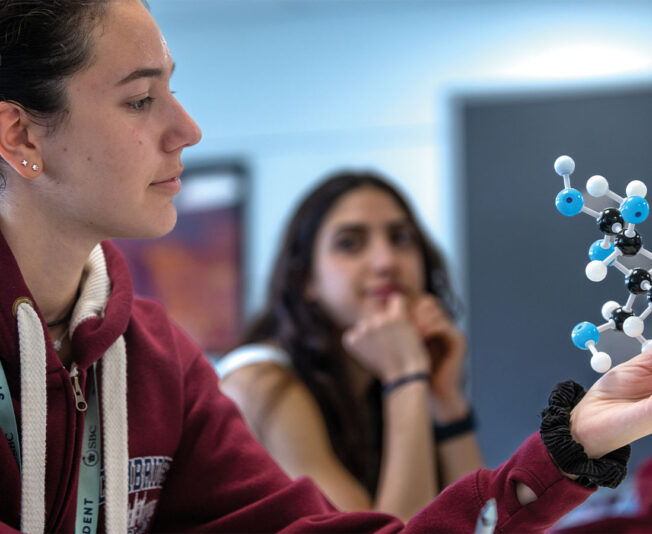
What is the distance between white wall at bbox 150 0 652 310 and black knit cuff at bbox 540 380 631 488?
2.08 metres

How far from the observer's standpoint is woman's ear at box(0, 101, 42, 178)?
2.74 ft

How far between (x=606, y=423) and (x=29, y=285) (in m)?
0.59

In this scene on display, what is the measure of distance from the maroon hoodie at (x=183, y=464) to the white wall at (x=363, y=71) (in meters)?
1.94

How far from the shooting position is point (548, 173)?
2.53 metres

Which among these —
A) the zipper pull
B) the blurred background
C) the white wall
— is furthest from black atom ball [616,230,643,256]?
the white wall

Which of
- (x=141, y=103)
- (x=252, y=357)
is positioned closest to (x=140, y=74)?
(x=141, y=103)

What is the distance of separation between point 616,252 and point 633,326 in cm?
7

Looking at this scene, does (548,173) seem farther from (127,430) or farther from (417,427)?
(127,430)

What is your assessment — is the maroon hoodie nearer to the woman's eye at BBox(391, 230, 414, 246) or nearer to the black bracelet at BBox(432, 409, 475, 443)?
the black bracelet at BBox(432, 409, 475, 443)

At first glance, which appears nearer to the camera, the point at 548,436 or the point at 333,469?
the point at 548,436

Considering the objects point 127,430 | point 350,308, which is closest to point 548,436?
point 127,430

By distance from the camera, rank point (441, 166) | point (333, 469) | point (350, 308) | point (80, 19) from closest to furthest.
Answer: point (80, 19) < point (333, 469) < point (350, 308) < point (441, 166)

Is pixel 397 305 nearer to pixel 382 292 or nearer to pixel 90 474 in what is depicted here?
pixel 382 292

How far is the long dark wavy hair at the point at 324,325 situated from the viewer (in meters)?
1.57
